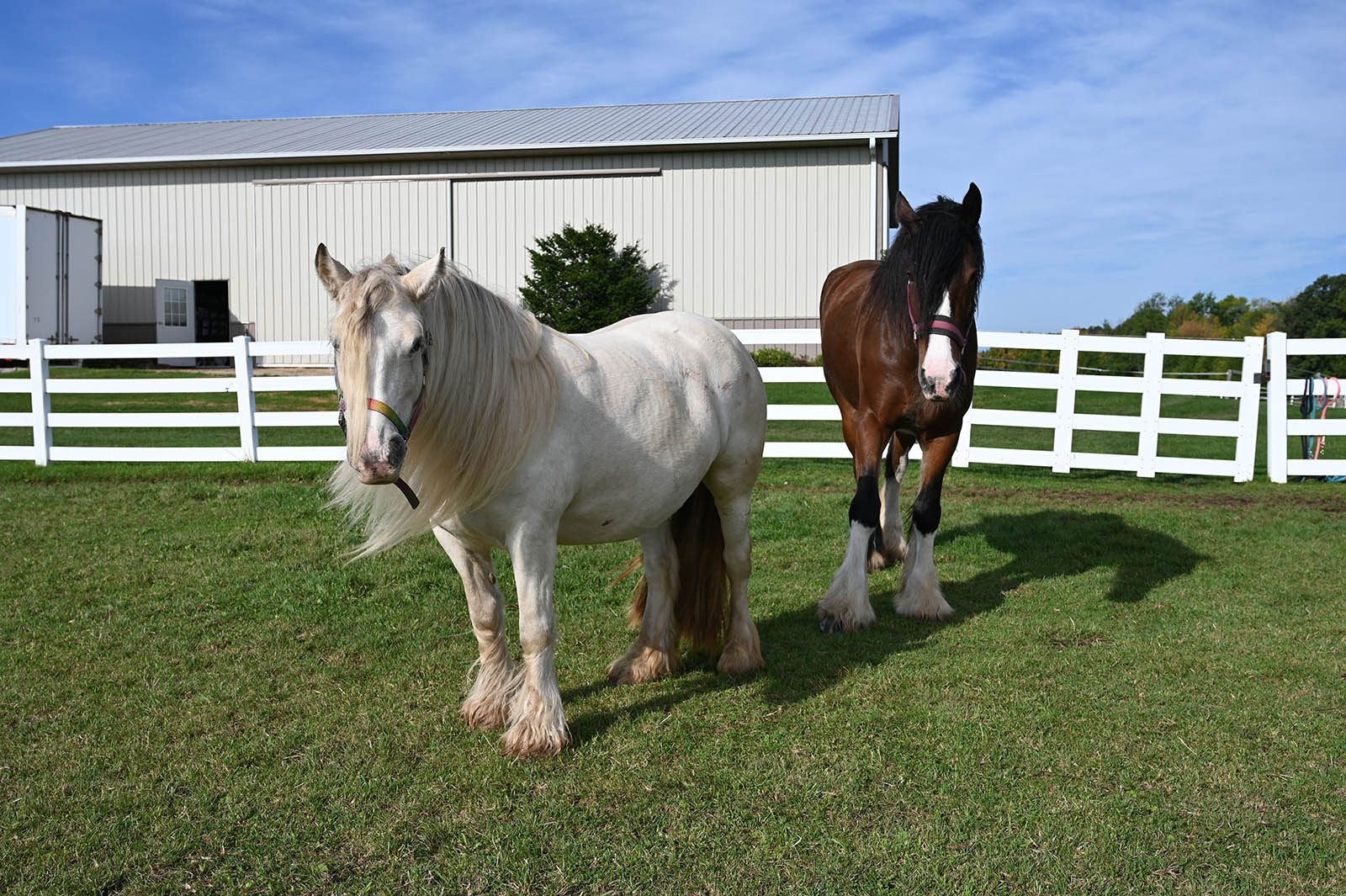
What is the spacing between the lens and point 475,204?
980 inches

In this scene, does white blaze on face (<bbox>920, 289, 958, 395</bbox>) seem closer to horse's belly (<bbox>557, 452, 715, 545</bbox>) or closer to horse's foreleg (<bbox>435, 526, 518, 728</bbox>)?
horse's belly (<bbox>557, 452, 715, 545</bbox>)

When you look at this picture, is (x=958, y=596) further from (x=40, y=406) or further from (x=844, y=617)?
(x=40, y=406)

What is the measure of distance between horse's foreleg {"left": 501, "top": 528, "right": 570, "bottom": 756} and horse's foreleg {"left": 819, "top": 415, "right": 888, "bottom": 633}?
2029 millimetres

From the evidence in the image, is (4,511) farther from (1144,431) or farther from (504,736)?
(1144,431)

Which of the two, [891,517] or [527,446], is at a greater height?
[527,446]

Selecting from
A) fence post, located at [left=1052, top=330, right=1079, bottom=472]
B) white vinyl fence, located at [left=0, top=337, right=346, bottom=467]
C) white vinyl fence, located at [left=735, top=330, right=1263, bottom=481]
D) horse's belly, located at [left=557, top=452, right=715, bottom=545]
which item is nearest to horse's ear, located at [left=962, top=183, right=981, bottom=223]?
horse's belly, located at [left=557, top=452, right=715, bottom=545]

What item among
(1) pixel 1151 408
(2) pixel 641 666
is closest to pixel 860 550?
(2) pixel 641 666

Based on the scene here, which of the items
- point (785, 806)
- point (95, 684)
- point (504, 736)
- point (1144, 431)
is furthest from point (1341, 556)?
point (95, 684)

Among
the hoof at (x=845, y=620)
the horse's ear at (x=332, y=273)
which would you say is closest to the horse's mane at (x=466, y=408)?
the horse's ear at (x=332, y=273)

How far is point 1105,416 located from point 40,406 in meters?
11.7

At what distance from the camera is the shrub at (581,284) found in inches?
893

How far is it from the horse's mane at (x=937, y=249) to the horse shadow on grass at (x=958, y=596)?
1733mm

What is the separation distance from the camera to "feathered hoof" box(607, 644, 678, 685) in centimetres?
435

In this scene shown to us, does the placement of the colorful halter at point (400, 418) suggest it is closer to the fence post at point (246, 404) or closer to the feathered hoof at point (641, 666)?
the feathered hoof at point (641, 666)
